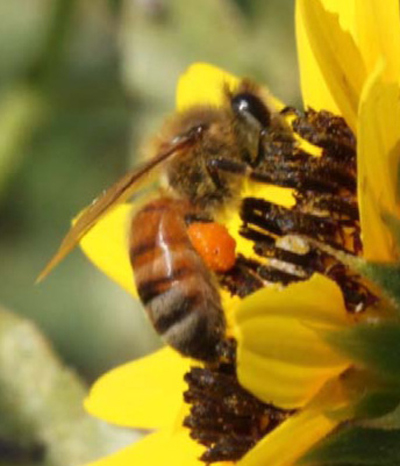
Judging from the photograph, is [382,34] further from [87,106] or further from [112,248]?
[87,106]

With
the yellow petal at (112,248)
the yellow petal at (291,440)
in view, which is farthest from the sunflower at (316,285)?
the yellow petal at (112,248)

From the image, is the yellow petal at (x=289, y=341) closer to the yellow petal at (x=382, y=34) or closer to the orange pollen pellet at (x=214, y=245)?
the orange pollen pellet at (x=214, y=245)

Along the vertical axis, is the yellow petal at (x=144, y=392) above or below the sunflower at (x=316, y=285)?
below

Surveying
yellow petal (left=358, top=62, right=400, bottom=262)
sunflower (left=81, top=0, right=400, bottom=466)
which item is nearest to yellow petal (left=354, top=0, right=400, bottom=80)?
sunflower (left=81, top=0, right=400, bottom=466)

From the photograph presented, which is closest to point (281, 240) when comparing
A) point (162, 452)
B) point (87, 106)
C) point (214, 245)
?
point (214, 245)

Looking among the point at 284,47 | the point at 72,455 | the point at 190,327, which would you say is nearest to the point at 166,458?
the point at 190,327

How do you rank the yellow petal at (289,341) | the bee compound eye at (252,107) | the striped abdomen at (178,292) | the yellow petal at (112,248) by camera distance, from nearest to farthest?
the yellow petal at (289,341), the striped abdomen at (178,292), the bee compound eye at (252,107), the yellow petal at (112,248)

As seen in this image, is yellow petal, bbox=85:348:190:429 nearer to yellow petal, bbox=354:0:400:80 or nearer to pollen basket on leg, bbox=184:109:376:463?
pollen basket on leg, bbox=184:109:376:463

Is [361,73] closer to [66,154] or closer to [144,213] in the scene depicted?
[144,213]
